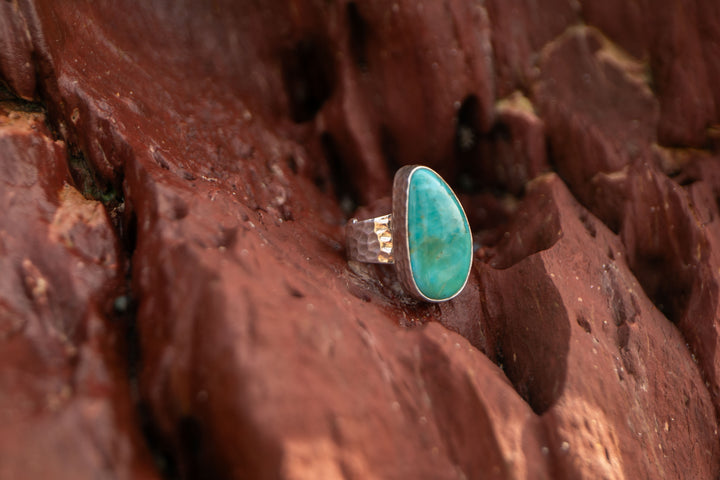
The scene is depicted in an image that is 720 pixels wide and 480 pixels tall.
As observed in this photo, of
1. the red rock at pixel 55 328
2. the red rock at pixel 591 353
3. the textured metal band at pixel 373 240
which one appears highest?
the red rock at pixel 55 328

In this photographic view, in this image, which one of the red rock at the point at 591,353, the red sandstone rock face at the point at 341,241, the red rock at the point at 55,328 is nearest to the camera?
the red rock at the point at 55,328

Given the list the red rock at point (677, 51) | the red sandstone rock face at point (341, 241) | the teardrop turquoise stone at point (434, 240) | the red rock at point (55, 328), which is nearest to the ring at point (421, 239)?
the teardrop turquoise stone at point (434, 240)

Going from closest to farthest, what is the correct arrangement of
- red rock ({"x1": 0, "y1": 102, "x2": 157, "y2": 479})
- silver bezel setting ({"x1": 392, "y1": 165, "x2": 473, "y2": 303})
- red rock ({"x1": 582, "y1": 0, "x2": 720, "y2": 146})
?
red rock ({"x1": 0, "y1": 102, "x2": 157, "y2": 479})
silver bezel setting ({"x1": 392, "y1": 165, "x2": 473, "y2": 303})
red rock ({"x1": 582, "y1": 0, "x2": 720, "y2": 146})

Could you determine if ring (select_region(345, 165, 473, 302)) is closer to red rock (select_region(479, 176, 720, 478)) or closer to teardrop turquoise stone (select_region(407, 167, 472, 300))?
teardrop turquoise stone (select_region(407, 167, 472, 300))

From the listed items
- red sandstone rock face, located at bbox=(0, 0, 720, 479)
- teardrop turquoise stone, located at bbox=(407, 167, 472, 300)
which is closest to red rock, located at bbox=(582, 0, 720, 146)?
red sandstone rock face, located at bbox=(0, 0, 720, 479)

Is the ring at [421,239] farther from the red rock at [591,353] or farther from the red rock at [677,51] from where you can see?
the red rock at [677,51]

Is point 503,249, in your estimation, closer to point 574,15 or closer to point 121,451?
point 574,15

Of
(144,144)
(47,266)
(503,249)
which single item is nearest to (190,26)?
(144,144)

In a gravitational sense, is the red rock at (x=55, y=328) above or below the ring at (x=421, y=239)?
above
